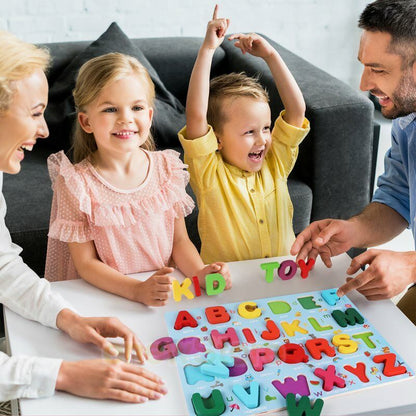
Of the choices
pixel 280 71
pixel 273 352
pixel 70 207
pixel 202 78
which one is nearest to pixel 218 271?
pixel 273 352

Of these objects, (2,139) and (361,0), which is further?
(361,0)

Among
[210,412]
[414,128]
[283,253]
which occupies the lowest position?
[283,253]

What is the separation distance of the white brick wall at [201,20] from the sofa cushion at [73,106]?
477mm

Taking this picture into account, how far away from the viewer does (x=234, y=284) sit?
4.16 ft

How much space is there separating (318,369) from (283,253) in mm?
636

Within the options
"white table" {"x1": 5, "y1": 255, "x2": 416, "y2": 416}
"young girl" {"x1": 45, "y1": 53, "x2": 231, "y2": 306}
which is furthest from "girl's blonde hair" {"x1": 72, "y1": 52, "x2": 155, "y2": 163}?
"white table" {"x1": 5, "y1": 255, "x2": 416, "y2": 416}

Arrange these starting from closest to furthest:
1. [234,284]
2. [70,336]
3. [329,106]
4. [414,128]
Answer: [70,336]
[234,284]
[414,128]
[329,106]

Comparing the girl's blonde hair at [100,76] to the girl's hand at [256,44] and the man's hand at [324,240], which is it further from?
the man's hand at [324,240]

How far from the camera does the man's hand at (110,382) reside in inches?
37.0

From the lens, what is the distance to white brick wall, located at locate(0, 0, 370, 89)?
2.97 meters

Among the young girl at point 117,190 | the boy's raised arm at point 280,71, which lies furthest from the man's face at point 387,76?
the young girl at point 117,190

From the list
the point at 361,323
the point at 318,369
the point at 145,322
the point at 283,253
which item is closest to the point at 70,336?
the point at 145,322

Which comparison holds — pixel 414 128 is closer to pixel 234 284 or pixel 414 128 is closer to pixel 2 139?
pixel 234 284

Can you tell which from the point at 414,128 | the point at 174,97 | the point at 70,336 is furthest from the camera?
the point at 174,97
